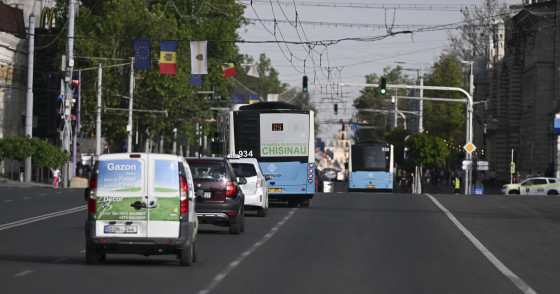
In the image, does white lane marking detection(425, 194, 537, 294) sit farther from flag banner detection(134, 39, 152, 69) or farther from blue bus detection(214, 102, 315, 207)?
flag banner detection(134, 39, 152, 69)

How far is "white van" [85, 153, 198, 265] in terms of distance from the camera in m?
17.7

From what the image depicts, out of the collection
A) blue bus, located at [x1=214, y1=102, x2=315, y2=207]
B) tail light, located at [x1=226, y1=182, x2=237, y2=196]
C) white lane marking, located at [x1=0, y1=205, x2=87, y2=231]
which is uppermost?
blue bus, located at [x1=214, y1=102, x2=315, y2=207]

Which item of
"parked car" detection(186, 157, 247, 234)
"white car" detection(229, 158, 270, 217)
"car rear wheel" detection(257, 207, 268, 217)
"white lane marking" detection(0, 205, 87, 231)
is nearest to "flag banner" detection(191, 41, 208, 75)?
"white lane marking" detection(0, 205, 87, 231)

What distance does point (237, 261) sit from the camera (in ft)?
63.1

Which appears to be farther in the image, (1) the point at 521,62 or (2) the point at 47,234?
(1) the point at 521,62

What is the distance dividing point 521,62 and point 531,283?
81237 mm

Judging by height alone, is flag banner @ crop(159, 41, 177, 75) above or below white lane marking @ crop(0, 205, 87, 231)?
above

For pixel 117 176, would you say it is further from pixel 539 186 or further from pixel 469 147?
pixel 539 186

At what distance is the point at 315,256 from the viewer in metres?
20.7

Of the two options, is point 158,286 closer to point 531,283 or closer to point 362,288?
point 362,288

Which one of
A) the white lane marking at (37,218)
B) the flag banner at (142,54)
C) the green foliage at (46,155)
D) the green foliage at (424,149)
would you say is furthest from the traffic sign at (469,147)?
the white lane marking at (37,218)

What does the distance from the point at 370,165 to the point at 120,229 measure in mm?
59612

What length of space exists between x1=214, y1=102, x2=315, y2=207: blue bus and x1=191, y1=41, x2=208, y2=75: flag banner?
52.3 feet

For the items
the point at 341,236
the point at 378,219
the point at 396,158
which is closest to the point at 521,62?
the point at 396,158
